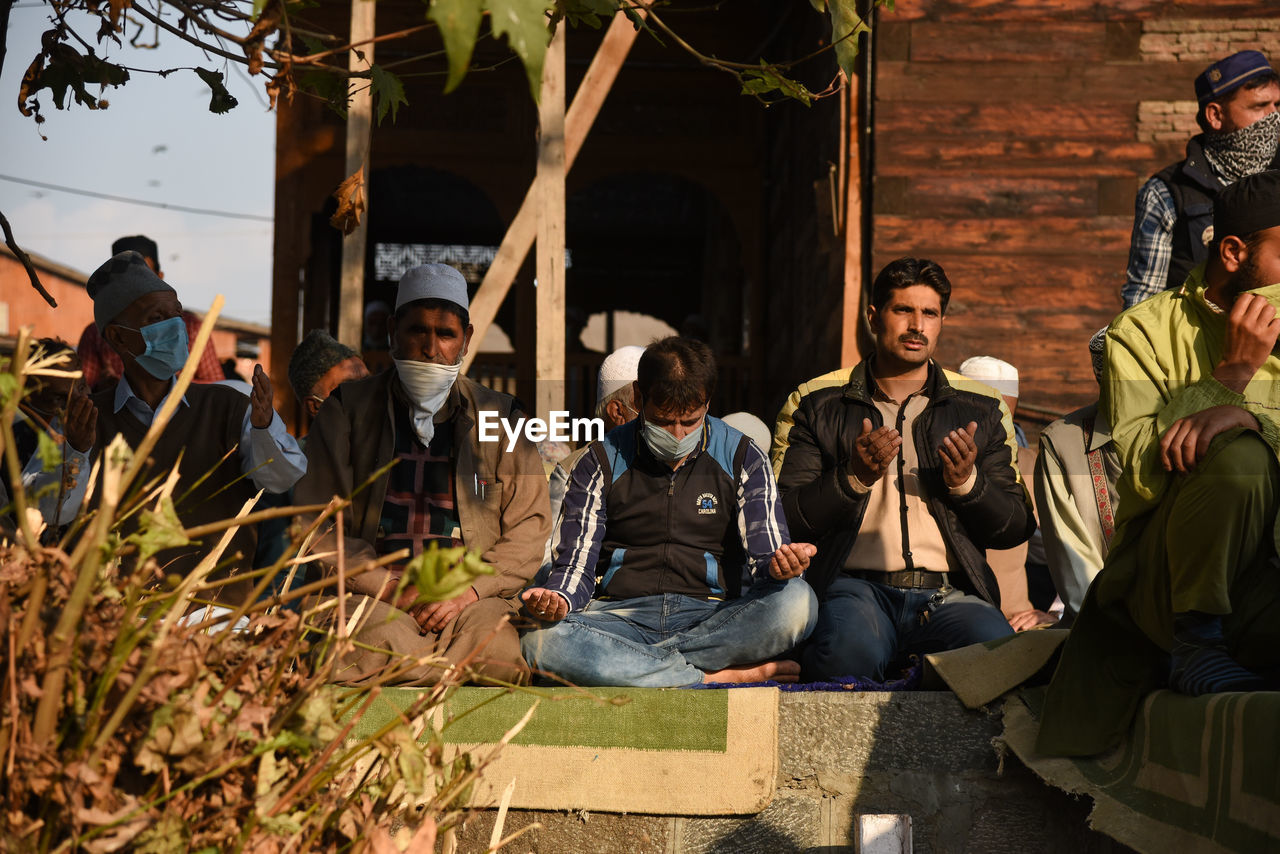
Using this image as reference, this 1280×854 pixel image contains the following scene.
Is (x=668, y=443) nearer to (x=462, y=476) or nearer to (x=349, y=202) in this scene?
(x=462, y=476)

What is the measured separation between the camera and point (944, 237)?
742cm

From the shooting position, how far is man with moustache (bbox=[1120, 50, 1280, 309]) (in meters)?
4.66

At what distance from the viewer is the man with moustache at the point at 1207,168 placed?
4.66 metres

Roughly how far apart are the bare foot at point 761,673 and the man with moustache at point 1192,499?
994 millimetres

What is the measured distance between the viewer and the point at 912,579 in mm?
4203

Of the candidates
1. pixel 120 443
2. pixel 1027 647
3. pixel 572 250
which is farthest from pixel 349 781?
pixel 572 250

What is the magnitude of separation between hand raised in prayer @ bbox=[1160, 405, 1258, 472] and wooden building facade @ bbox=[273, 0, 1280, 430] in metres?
3.80

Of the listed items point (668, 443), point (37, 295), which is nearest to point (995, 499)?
point (668, 443)

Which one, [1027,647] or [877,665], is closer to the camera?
[1027,647]

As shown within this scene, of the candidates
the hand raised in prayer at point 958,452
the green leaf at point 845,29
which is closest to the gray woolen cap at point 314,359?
the hand raised in prayer at point 958,452

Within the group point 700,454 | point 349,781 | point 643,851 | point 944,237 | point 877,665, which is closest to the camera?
point 349,781

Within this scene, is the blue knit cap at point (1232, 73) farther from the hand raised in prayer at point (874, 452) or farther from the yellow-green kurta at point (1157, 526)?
the hand raised in prayer at point (874, 452)

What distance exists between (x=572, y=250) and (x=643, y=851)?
496 inches

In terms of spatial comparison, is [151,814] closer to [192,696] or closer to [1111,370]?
[192,696]
